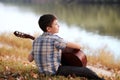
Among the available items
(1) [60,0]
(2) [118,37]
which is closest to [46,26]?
(2) [118,37]

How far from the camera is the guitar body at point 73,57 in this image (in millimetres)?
7629

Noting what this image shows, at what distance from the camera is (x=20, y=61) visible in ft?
34.4

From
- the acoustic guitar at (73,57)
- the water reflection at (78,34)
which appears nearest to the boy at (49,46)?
the acoustic guitar at (73,57)

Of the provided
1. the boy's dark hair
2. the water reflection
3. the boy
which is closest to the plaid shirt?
the boy

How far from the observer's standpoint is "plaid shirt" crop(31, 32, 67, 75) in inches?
290

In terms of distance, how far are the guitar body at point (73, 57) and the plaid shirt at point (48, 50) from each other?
211 millimetres

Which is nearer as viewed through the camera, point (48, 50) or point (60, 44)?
point (60, 44)

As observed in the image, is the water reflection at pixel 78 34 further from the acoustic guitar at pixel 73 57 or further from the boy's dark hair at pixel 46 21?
the boy's dark hair at pixel 46 21

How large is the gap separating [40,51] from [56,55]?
11.1 inches

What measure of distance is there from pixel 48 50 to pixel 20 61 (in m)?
3.18

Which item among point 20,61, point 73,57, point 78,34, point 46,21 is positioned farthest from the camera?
point 78,34

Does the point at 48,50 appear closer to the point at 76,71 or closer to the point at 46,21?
the point at 46,21

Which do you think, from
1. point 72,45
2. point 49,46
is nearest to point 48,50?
point 49,46

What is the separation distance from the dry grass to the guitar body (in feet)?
0.90
